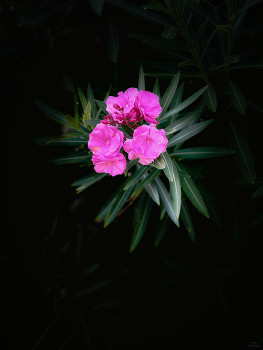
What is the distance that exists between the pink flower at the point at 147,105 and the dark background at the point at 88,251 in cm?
81

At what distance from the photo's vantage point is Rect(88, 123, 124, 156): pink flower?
0.82 m

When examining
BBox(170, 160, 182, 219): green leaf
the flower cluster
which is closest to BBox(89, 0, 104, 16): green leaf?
the flower cluster

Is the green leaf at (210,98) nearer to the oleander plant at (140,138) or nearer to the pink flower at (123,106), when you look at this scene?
the oleander plant at (140,138)

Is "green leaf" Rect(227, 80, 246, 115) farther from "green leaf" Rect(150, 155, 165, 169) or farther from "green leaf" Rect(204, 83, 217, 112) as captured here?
"green leaf" Rect(150, 155, 165, 169)

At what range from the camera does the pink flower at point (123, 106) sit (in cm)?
84

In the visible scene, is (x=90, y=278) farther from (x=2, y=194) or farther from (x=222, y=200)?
(x=222, y=200)

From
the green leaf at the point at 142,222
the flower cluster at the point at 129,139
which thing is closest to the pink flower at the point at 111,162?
the flower cluster at the point at 129,139

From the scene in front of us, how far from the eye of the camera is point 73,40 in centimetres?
171

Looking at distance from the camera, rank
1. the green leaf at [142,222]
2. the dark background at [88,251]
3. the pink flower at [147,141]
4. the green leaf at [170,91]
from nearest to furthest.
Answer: the pink flower at [147,141] → the green leaf at [170,91] → the green leaf at [142,222] → the dark background at [88,251]

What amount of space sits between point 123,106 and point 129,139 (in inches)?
4.1

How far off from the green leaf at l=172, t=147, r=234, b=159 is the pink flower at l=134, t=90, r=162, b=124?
394 millimetres

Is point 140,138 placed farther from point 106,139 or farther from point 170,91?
point 170,91

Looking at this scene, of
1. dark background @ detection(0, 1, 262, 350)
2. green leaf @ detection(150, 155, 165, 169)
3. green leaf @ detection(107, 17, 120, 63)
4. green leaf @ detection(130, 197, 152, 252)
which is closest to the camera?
green leaf @ detection(150, 155, 165, 169)

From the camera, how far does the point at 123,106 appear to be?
86cm
